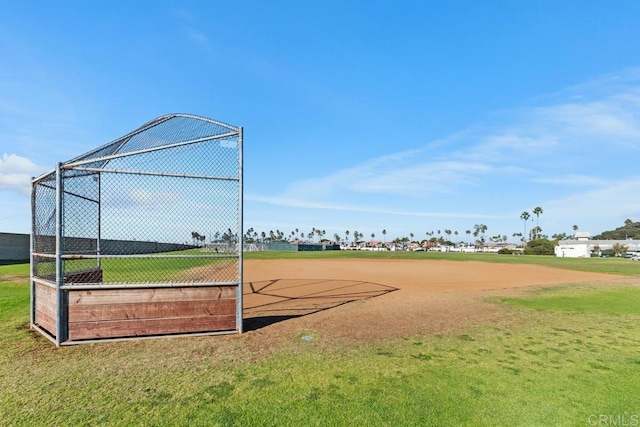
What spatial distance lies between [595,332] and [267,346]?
613cm

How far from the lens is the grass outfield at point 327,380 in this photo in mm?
3348

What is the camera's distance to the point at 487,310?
8906 mm

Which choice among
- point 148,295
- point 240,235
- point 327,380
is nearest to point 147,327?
point 148,295

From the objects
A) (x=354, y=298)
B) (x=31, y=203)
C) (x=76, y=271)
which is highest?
Answer: (x=31, y=203)

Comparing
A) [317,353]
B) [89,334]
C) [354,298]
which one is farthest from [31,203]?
[354,298]

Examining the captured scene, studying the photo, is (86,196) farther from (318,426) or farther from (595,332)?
(595,332)

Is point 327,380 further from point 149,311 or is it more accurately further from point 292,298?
point 292,298

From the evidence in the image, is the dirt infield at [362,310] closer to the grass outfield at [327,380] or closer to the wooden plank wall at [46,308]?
the grass outfield at [327,380]

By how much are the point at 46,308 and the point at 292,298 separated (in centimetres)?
613

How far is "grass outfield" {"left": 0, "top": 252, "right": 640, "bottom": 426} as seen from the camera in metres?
3.35

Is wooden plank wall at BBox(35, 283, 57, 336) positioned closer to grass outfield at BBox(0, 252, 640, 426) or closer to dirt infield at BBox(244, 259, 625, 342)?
grass outfield at BBox(0, 252, 640, 426)

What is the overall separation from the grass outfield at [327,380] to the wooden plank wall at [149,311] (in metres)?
0.29

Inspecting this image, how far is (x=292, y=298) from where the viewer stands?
35.2 ft

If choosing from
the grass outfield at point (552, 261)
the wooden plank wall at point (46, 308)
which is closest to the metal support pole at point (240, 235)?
the wooden plank wall at point (46, 308)
